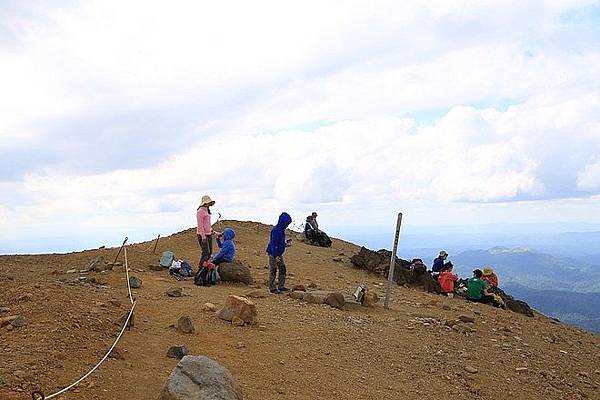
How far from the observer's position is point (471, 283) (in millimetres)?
16438

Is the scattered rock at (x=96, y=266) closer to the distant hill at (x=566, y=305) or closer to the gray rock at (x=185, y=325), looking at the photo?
the gray rock at (x=185, y=325)

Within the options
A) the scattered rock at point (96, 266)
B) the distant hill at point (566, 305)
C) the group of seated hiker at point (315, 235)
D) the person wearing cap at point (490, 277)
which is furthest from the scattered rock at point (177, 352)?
the distant hill at point (566, 305)

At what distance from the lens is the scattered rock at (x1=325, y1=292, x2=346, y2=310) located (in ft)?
39.1

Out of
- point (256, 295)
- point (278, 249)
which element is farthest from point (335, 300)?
point (278, 249)

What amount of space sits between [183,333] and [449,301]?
8.50 metres

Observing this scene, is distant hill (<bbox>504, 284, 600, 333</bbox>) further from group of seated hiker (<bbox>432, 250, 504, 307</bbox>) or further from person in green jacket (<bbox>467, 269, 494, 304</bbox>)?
person in green jacket (<bbox>467, 269, 494, 304</bbox>)

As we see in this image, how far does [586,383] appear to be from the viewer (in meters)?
9.58

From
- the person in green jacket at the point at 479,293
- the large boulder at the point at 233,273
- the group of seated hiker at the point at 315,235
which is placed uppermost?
the group of seated hiker at the point at 315,235

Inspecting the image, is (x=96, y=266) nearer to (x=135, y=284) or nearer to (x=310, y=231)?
(x=135, y=284)

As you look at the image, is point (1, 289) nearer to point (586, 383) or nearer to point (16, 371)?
point (16, 371)

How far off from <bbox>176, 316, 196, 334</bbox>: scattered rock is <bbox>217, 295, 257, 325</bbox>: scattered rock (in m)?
0.81

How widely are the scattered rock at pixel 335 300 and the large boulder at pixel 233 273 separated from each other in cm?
278

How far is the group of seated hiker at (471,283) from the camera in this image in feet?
53.6

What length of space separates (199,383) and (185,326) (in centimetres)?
305
